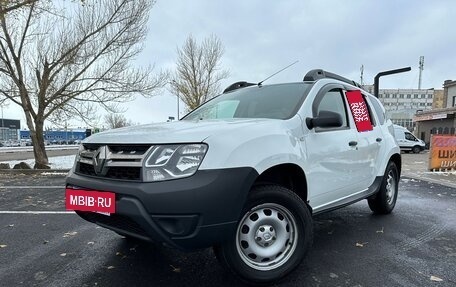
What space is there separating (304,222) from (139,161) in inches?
56.3

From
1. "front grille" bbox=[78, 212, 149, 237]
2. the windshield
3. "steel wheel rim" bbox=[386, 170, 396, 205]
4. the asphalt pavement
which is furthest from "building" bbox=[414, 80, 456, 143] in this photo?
"front grille" bbox=[78, 212, 149, 237]

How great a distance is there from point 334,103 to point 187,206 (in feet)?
7.75

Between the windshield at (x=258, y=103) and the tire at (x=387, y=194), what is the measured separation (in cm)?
208

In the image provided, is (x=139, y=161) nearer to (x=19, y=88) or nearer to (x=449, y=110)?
(x=19, y=88)

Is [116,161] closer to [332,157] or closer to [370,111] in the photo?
[332,157]

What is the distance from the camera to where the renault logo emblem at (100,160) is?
2832mm

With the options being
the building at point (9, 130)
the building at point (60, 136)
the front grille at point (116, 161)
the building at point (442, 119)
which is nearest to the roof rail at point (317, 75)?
the front grille at point (116, 161)

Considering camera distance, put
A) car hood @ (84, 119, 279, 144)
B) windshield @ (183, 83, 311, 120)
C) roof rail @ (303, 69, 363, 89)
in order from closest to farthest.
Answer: car hood @ (84, 119, 279, 144)
windshield @ (183, 83, 311, 120)
roof rail @ (303, 69, 363, 89)

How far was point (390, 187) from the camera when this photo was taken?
5.39 m

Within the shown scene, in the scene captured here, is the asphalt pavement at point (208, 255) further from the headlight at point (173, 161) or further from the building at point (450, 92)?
the building at point (450, 92)

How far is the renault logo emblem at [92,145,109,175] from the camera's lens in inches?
111

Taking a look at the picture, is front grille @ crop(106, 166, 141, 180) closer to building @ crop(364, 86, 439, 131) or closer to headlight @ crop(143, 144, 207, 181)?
headlight @ crop(143, 144, 207, 181)

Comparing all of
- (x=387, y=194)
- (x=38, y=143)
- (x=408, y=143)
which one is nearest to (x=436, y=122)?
(x=408, y=143)

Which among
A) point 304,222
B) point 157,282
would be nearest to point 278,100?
point 304,222
